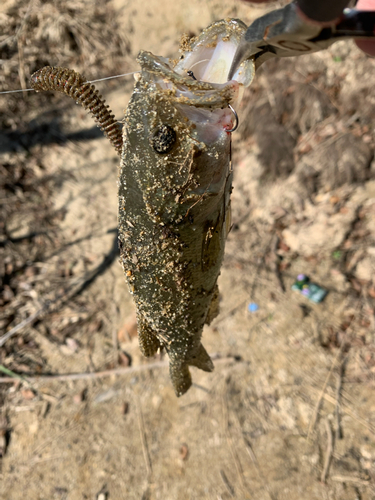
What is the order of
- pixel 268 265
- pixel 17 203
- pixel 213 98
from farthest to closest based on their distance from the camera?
pixel 17 203 < pixel 268 265 < pixel 213 98

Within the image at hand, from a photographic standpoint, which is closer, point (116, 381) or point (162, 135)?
point (162, 135)

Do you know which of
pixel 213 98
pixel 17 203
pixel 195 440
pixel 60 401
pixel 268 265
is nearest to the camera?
pixel 213 98

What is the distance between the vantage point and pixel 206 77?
1.57m

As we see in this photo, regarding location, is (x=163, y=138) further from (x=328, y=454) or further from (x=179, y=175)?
(x=328, y=454)

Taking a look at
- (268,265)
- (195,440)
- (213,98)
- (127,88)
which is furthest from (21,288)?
(213,98)

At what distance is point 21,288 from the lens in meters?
5.04

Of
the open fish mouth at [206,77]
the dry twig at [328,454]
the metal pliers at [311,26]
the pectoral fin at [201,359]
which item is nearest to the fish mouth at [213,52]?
the open fish mouth at [206,77]

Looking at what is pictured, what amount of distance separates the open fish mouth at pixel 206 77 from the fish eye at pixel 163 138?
98 mm

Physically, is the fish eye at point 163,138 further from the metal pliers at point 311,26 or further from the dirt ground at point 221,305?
the dirt ground at point 221,305

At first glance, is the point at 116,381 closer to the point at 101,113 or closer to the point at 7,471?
the point at 7,471

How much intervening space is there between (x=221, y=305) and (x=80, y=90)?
3.62m

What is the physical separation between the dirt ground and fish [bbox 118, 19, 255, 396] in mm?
2593

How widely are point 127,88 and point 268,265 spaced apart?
4434 millimetres

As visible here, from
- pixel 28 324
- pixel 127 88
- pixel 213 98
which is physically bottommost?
pixel 28 324
